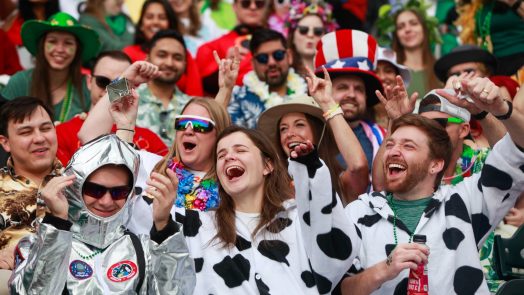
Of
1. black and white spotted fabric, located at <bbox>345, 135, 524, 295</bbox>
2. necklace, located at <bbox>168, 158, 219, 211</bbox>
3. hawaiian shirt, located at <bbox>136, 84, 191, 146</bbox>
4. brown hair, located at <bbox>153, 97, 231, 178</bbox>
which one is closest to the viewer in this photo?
black and white spotted fabric, located at <bbox>345, 135, 524, 295</bbox>

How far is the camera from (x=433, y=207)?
589cm

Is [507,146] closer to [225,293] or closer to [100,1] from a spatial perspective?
[225,293]

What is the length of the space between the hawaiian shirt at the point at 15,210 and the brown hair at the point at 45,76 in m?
2.29

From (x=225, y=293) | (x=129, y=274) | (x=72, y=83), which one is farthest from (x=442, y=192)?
(x=72, y=83)

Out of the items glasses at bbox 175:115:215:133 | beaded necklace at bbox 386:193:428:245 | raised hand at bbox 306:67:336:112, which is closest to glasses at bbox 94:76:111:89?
glasses at bbox 175:115:215:133

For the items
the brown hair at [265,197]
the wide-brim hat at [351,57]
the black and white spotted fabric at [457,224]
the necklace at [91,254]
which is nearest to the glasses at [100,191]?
the necklace at [91,254]

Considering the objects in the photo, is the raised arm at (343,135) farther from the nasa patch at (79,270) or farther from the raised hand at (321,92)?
the nasa patch at (79,270)

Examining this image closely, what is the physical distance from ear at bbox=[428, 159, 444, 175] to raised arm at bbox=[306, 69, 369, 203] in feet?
2.14

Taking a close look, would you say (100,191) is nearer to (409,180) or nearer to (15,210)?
(15,210)

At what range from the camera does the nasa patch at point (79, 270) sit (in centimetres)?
528

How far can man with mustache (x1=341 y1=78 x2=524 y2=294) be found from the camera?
5582mm

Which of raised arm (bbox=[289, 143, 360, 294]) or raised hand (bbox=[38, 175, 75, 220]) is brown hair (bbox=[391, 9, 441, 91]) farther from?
raised hand (bbox=[38, 175, 75, 220])

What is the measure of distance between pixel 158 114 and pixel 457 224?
3.48m

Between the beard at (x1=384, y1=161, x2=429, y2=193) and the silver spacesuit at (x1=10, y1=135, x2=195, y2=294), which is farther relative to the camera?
the beard at (x1=384, y1=161, x2=429, y2=193)
